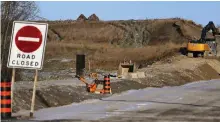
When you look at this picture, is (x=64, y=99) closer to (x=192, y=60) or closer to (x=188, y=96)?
(x=188, y=96)

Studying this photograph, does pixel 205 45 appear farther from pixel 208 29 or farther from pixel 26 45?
pixel 26 45

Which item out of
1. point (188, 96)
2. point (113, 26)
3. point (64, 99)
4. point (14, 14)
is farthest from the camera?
Answer: point (113, 26)

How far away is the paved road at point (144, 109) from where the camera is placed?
1434 cm

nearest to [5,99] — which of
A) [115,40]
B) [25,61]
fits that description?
[25,61]

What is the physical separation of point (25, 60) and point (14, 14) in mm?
21174

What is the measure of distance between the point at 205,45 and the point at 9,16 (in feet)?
75.6

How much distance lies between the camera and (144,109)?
1656 centimetres

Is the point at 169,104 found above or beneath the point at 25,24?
beneath

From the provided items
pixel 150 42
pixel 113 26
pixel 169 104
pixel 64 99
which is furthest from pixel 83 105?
pixel 113 26

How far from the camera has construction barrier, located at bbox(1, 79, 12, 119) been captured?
42.7 ft

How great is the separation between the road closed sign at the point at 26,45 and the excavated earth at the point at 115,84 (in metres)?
2.92

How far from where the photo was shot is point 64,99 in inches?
770

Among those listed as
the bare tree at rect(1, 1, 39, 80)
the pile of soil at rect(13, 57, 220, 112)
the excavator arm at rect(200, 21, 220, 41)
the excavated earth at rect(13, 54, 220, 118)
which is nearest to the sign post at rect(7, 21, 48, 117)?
the excavated earth at rect(13, 54, 220, 118)

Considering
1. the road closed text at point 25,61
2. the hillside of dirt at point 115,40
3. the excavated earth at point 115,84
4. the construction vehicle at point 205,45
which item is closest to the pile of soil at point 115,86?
the excavated earth at point 115,84
